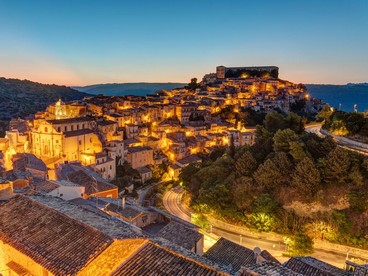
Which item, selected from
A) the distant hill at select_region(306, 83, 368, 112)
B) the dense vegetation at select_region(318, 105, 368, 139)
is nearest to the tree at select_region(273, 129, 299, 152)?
the dense vegetation at select_region(318, 105, 368, 139)

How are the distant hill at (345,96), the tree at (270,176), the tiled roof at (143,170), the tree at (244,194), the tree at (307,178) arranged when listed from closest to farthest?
the tree at (307,178) < the tree at (244,194) < the tree at (270,176) < the tiled roof at (143,170) < the distant hill at (345,96)

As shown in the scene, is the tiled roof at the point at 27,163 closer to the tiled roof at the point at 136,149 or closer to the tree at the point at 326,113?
the tiled roof at the point at 136,149

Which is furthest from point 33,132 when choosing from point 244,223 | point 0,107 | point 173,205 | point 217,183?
point 0,107

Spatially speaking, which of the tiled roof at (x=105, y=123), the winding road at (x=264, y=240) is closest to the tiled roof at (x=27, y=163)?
the winding road at (x=264, y=240)

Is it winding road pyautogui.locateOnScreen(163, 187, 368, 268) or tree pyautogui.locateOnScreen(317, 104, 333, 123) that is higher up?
tree pyautogui.locateOnScreen(317, 104, 333, 123)

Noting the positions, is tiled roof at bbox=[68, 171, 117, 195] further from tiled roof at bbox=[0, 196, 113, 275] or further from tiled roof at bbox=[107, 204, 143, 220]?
tiled roof at bbox=[0, 196, 113, 275]

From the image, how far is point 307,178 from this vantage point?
2825 cm

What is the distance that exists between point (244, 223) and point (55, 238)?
864 inches

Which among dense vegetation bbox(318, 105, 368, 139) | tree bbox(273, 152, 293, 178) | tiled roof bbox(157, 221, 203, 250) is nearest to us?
tiled roof bbox(157, 221, 203, 250)

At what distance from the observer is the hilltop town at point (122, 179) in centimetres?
930

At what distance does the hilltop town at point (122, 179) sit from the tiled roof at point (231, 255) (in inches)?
2.2

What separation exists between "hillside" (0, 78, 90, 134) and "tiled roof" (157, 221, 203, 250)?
85.5 metres

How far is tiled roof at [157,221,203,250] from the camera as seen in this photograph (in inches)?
757

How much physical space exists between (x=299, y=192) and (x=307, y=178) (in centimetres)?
155
